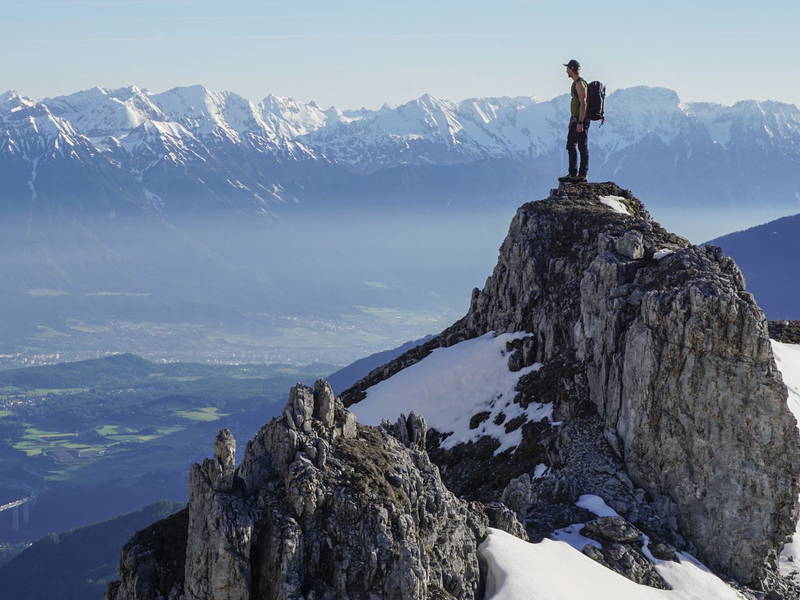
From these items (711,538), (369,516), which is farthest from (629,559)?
(369,516)

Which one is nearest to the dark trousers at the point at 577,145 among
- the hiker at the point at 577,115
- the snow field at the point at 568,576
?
the hiker at the point at 577,115

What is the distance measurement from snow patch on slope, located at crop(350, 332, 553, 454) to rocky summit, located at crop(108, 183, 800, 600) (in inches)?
14.6

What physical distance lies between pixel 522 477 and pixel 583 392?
303 inches

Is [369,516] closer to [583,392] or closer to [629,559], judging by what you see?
[629,559]

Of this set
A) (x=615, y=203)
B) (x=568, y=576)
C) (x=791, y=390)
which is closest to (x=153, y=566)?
(x=568, y=576)

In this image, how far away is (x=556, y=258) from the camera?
68.9 m

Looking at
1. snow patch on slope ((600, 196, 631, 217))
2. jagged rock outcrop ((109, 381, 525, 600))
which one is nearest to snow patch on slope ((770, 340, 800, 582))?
snow patch on slope ((600, 196, 631, 217))

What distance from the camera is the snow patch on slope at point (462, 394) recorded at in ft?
207

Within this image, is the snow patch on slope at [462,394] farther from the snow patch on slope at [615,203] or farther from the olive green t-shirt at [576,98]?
the olive green t-shirt at [576,98]

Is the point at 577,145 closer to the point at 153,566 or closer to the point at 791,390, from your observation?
the point at 791,390

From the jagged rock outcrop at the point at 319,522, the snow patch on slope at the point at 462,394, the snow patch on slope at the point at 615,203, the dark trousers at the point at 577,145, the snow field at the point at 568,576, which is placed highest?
the dark trousers at the point at 577,145

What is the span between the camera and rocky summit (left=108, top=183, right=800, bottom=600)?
1377 inches

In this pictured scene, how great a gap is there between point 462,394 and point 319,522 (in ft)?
107

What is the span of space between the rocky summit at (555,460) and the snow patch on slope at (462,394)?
37 cm
